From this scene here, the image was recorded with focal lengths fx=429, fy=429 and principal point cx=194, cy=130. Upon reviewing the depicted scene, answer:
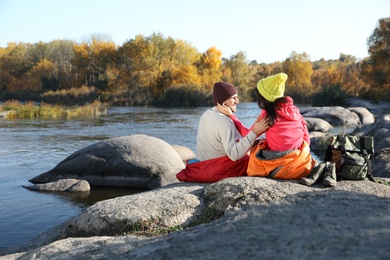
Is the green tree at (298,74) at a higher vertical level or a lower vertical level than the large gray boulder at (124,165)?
higher

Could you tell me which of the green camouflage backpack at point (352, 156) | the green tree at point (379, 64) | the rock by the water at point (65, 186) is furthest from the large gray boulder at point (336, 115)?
the green camouflage backpack at point (352, 156)

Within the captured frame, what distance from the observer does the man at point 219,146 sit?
505 cm

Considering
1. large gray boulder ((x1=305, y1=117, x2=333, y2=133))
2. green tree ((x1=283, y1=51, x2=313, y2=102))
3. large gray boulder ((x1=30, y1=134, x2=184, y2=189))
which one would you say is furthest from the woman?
green tree ((x1=283, y1=51, x2=313, y2=102))

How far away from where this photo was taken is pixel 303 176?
16.0 feet

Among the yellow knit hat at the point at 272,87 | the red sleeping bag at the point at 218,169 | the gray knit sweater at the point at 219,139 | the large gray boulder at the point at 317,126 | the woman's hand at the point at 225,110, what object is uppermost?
the yellow knit hat at the point at 272,87

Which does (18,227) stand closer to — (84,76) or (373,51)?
(373,51)

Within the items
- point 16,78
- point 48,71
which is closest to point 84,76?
point 48,71

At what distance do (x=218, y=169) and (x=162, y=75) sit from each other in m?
42.8

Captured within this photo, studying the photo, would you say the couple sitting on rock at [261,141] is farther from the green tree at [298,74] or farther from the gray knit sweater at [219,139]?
the green tree at [298,74]

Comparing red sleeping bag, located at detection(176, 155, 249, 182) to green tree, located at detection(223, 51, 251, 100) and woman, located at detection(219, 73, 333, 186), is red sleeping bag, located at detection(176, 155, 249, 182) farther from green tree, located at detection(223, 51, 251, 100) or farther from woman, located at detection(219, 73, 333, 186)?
green tree, located at detection(223, 51, 251, 100)

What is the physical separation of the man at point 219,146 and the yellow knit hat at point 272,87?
0.51 metres

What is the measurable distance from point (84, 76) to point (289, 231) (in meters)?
57.8

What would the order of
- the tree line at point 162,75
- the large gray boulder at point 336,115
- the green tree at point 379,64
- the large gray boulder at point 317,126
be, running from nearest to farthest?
the large gray boulder at point 317,126
the large gray boulder at point 336,115
the green tree at point 379,64
the tree line at point 162,75

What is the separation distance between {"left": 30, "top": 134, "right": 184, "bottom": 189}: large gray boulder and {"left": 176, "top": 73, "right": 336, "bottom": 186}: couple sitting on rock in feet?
12.8
